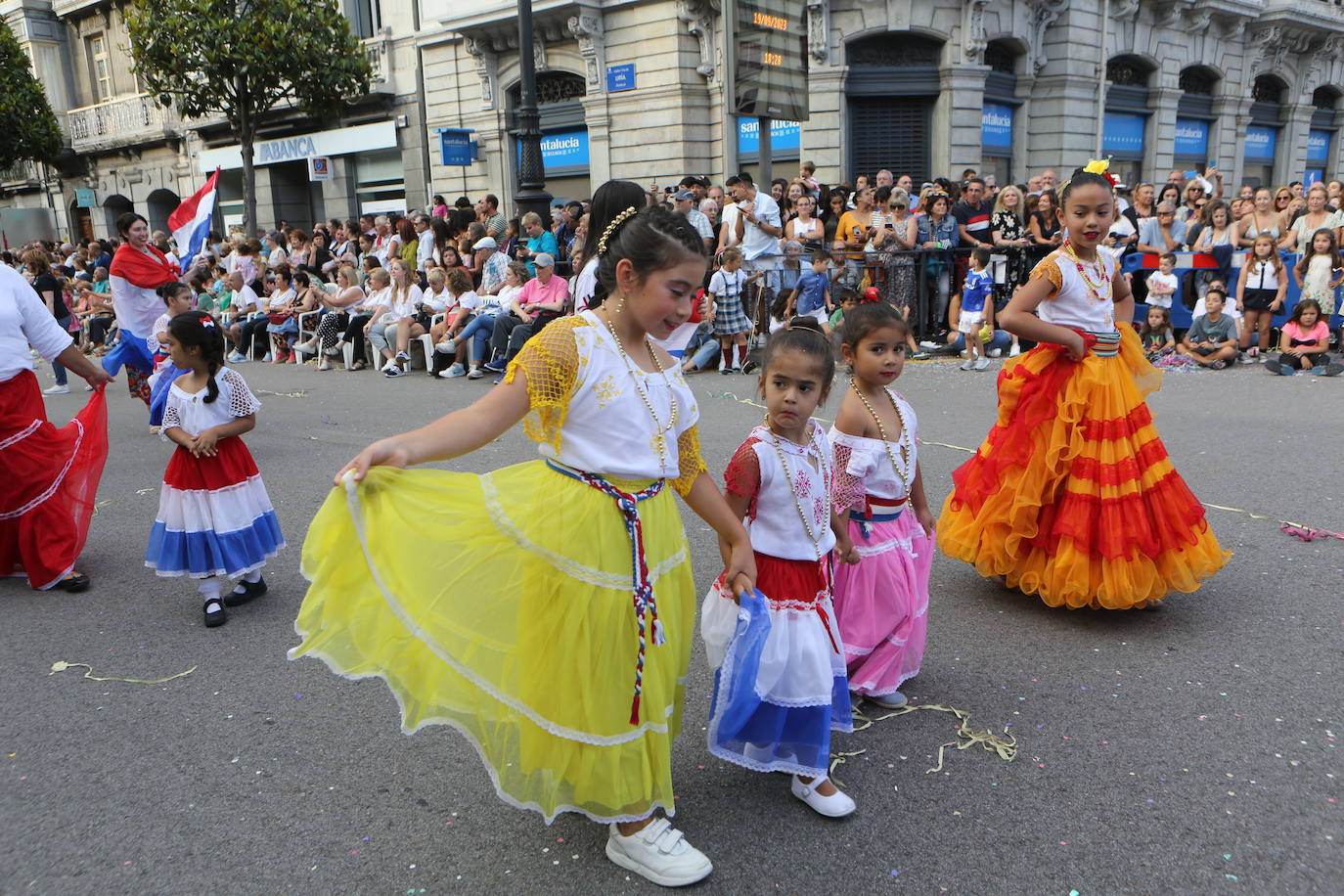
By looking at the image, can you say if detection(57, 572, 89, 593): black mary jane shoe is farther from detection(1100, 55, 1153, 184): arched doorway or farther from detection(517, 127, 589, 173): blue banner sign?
detection(1100, 55, 1153, 184): arched doorway

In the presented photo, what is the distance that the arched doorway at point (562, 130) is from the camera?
22703mm

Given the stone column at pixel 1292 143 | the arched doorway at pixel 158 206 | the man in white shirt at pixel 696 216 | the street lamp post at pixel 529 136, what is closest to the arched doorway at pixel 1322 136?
the stone column at pixel 1292 143

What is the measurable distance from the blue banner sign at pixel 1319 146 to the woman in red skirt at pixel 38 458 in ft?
110

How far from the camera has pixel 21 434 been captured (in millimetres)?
5215

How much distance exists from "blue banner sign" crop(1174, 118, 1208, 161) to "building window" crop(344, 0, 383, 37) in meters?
21.6

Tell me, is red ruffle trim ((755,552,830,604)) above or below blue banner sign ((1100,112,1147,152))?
below

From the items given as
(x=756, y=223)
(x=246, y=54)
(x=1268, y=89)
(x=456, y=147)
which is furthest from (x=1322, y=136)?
(x=246, y=54)

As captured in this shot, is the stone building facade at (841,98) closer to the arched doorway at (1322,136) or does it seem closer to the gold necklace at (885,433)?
the arched doorway at (1322,136)

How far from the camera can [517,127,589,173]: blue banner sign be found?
22.8 metres

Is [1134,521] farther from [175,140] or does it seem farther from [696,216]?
[175,140]

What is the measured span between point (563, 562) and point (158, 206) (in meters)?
38.4

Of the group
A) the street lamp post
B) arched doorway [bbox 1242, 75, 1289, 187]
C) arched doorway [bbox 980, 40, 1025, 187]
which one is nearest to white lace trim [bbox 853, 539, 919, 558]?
the street lamp post

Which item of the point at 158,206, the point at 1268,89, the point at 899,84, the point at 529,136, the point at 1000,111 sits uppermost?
the point at 1268,89

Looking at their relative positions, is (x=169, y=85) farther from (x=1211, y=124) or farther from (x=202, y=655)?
(x=1211, y=124)
